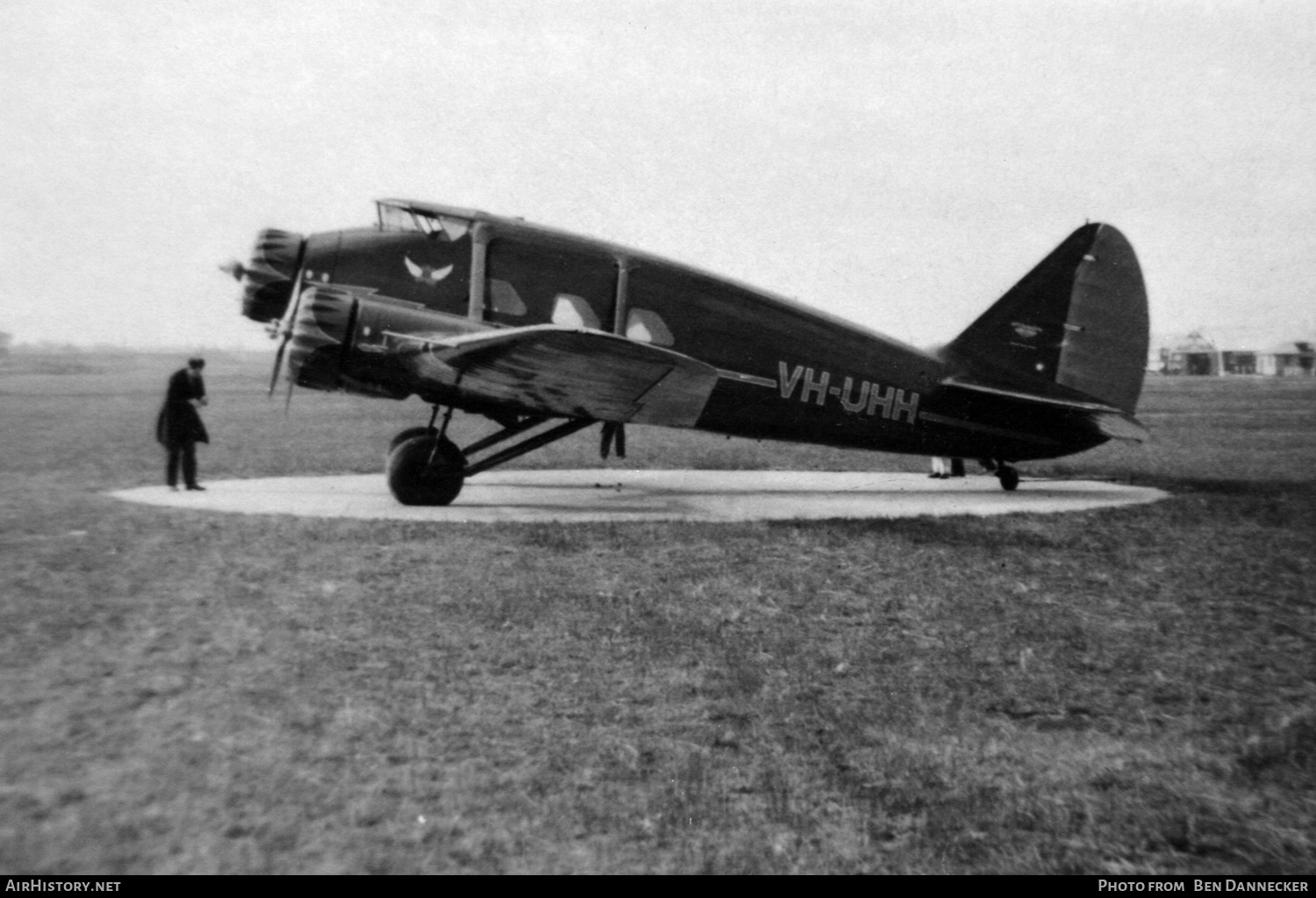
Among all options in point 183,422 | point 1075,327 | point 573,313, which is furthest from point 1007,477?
point 183,422

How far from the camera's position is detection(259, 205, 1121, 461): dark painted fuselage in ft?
33.9

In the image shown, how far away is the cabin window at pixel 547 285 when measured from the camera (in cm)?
1121

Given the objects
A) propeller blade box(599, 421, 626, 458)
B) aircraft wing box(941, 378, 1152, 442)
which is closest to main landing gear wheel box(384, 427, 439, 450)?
propeller blade box(599, 421, 626, 458)

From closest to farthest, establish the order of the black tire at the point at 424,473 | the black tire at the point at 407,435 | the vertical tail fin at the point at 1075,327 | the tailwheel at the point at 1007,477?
the black tire at the point at 424,473, the black tire at the point at 407,435, the vertical tail fin at the point at 1075,327, the tailwheel at the point at 1007,477

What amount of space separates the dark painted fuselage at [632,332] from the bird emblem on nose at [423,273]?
0.01 metres

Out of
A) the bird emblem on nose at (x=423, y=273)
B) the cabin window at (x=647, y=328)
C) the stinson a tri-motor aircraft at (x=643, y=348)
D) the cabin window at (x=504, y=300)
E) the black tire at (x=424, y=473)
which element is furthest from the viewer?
the cabin window at (x=647, y=328)

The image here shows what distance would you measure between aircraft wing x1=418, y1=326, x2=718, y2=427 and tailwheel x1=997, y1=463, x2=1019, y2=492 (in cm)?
483

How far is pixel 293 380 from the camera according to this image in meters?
10.2

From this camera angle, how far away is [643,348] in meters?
9.63

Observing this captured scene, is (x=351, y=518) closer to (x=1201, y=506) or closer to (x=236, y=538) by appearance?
(x=236, y=538)

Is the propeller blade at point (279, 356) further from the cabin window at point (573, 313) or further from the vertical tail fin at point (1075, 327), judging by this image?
the vertical tail fin at point (1075, 327)

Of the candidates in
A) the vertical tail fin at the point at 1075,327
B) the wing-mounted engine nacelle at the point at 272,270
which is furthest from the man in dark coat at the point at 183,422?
the vertical tail fin at the point at 1075,327

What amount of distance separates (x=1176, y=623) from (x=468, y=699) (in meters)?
4.51

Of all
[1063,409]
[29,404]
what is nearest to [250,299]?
[1063,409]
